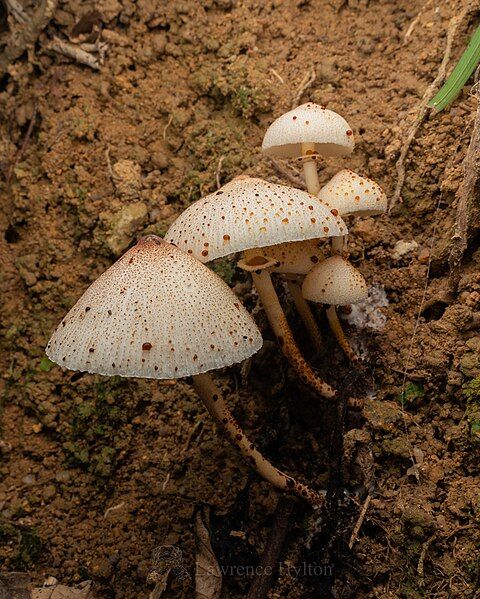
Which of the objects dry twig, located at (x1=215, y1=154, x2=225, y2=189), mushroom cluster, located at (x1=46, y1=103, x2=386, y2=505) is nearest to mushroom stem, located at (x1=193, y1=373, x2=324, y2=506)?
mushroom cluster, located at (x1=46, y1=103, x2=386, y2=505)

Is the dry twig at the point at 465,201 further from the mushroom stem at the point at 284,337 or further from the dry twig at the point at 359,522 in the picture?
the dry twig at the point at 359,522

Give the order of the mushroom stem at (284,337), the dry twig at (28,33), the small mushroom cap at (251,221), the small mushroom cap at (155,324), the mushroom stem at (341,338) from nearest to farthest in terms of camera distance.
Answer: the small mushroom cap at (155,324), the small mushroom cap at (251,221), the mushroom stem at (284,337), the mushroom stem at (341,338), the dry twig at (28,33)

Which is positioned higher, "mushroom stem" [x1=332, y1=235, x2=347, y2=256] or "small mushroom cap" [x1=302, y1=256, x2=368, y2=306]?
"mushroom stem" [x1=332, y1=235, x2=347, y2=256]

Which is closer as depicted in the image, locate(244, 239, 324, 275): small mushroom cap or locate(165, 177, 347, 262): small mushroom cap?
locate(165, 177, 347, 262): small mushroom cap

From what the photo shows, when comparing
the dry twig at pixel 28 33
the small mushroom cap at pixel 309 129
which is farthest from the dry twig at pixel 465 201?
the dry twig at pixel 28 33

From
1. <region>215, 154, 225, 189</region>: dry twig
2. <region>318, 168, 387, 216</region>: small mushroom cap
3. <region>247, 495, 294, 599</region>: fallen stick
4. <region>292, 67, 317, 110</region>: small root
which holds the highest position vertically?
<region>292, 67, 317, 110</region>: small root

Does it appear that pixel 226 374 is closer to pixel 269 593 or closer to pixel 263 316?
pixel 263 316

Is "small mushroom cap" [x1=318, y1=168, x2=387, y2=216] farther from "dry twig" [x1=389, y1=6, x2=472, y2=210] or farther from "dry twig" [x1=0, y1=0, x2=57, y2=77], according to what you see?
"dry twig" [x1=0, y1=0, x2=57, y2=77]
